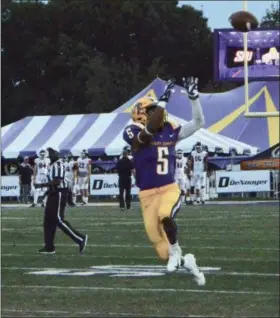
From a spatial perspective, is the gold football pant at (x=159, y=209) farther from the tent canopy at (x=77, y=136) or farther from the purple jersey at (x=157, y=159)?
the tent canopy at (x=77, y=136)

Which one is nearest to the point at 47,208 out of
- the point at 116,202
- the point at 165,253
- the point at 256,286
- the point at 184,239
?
the point at 184,239

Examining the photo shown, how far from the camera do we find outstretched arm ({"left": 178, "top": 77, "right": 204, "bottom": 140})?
17.5 ft

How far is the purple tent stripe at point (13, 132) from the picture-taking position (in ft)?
150

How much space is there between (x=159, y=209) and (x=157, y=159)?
1.11 ft

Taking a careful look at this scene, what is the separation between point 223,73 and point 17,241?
1369cm

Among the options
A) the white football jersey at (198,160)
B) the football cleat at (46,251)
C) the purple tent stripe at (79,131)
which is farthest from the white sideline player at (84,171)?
the football cleat at (46,251)

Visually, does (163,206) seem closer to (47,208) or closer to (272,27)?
(47,208)

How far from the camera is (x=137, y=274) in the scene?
60.1 feet

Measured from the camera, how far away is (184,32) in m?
7.70

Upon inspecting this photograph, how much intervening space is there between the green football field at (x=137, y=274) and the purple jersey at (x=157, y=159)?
31.4 feet

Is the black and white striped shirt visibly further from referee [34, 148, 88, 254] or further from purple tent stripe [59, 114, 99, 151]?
purple tent stripe [59, 114, 99, 151]

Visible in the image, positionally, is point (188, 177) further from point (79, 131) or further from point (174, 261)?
point (174, 261)

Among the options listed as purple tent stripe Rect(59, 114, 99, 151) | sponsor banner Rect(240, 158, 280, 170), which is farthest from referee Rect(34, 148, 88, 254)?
purple tent stripe Rect(59, 114, 99, 151)

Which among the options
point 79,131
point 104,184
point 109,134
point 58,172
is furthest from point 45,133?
point 58,172
